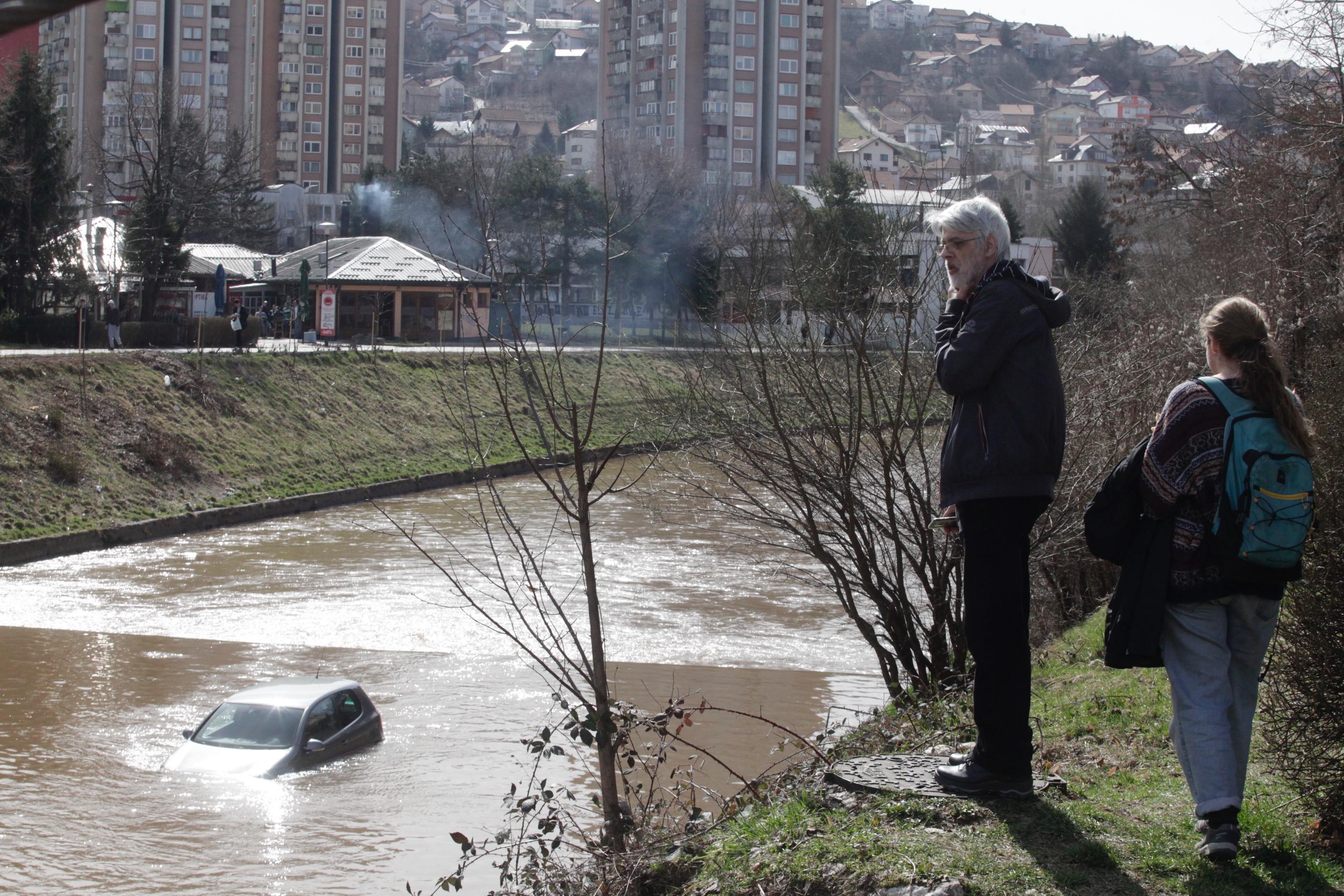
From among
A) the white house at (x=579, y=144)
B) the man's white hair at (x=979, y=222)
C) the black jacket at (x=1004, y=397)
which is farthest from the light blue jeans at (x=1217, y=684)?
the white house at (x=579, y=144)

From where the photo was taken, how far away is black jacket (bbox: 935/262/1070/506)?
399 centimetres

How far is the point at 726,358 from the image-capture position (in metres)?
9.79

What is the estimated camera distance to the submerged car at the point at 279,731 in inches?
504

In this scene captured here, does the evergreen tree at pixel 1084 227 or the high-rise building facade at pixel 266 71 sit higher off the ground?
the high-rise building facade at pixel 266 71

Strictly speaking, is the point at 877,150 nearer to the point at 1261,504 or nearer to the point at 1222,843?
the point at 1261,504

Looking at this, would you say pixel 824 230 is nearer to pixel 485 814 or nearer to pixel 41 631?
pixel 485 814

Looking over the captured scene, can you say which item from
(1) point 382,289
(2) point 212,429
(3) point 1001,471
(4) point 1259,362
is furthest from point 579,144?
(4) point 1259,362

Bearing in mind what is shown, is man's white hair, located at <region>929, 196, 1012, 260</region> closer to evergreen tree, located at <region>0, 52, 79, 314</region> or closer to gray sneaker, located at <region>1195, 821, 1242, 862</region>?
gray sneaker, located at <region>1195, 821, 1242, 862</region>

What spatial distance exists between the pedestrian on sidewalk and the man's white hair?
3715 cm

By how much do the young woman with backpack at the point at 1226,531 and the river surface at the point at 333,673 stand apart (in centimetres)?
307

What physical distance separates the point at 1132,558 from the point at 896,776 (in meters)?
1.38

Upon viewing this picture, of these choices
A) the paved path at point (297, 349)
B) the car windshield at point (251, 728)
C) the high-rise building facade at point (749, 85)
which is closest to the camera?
the car windshield at point (251, 728)

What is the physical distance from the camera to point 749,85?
317ft

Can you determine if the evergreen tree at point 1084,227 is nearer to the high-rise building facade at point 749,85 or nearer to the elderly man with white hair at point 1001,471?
the high-rise building facade at point 749,85
